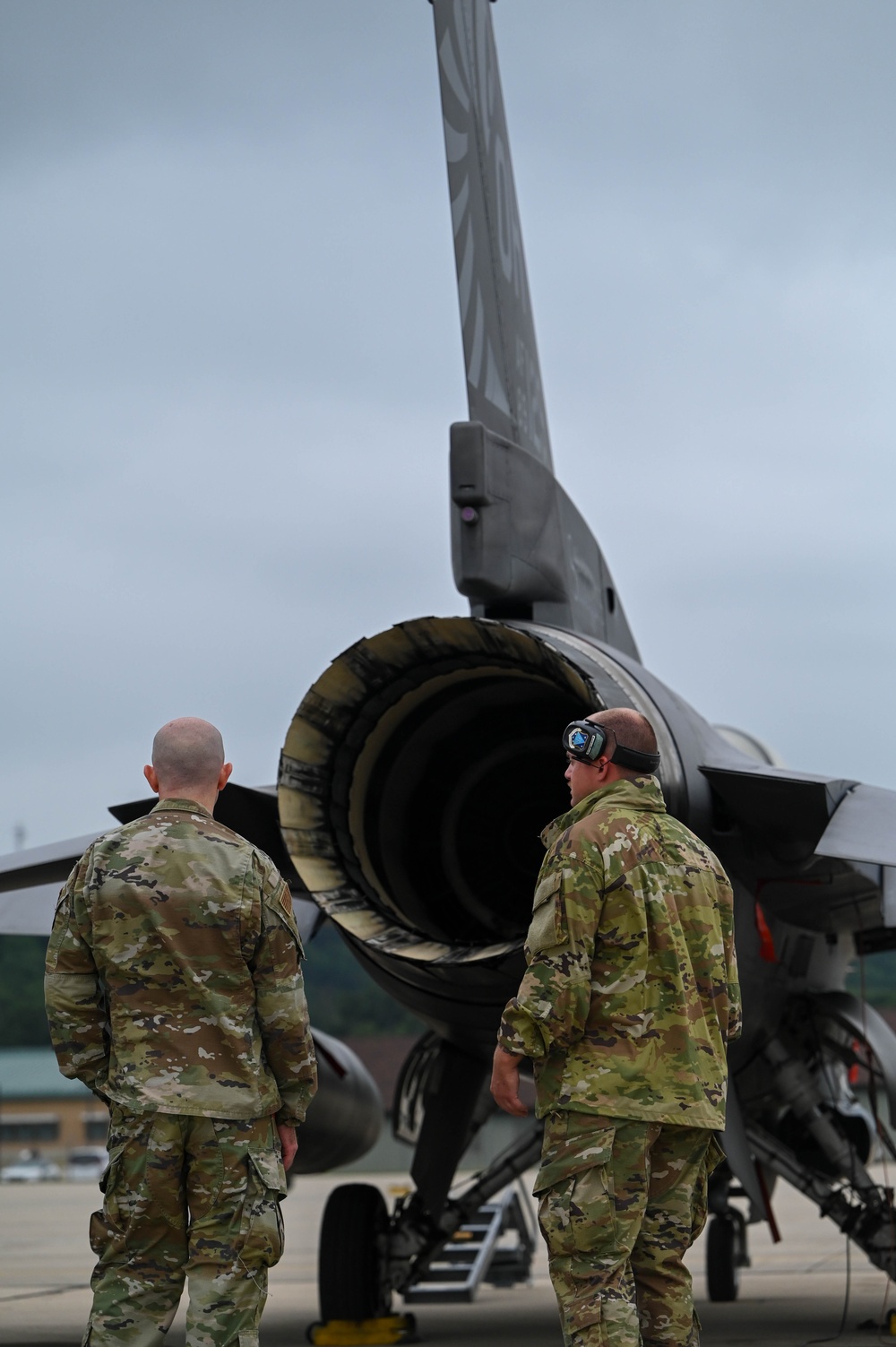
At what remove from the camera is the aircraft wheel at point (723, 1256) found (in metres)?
10.3

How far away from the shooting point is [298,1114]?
3830 millimetres

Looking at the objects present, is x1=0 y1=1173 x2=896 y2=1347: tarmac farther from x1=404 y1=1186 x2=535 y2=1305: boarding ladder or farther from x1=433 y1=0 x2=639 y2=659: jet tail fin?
x1=433 y1=0 x2=639 y2=659: jet tail fin

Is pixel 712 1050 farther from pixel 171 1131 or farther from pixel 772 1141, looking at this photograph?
pixel 772 1141

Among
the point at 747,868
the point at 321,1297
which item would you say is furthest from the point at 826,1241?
the point at 747,868

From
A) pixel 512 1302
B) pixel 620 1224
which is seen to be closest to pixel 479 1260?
pixel 512 1302

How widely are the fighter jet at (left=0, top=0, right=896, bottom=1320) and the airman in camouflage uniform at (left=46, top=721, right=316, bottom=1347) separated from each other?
5.40ft

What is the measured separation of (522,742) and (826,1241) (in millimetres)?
12047

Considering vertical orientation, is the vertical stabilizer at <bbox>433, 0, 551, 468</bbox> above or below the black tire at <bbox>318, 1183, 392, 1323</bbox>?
above

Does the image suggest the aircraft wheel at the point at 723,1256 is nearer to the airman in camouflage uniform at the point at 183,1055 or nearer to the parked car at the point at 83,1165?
the airman in camouflage uniform at the point at 183,1055

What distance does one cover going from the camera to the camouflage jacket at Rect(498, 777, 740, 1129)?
12.8 ft

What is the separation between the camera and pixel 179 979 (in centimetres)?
371

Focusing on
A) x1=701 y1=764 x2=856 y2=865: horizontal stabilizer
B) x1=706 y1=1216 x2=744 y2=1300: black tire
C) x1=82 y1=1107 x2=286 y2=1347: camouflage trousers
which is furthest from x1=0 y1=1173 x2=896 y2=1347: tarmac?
x1=82 y1=1107 x2=286 y2=1347: camouflage trousers

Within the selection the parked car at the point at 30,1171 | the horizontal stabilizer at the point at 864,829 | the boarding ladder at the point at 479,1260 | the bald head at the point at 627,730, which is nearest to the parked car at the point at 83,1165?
the parked car at the point at 30,1171

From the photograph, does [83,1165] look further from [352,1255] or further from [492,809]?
[492,809]
